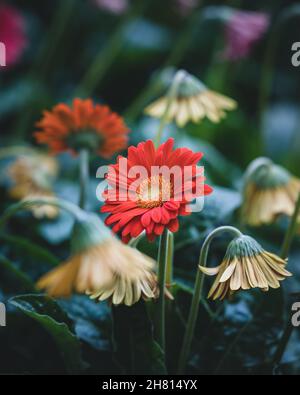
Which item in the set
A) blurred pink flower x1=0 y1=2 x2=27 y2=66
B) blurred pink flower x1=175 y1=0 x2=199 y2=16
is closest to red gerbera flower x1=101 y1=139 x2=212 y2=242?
blurred pink flower x1=0 y1=2 x2=27 y2=66

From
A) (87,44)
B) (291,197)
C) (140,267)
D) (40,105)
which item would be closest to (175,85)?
(291,197)

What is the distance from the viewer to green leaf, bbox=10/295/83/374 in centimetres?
62

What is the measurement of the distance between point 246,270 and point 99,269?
6.0 inches

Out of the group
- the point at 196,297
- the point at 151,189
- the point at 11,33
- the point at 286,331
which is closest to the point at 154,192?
the point at 151,189

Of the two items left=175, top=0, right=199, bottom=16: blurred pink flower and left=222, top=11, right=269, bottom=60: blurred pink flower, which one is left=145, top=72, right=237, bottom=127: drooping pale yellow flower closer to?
left=222, top=11, right=269, bottom=60: blurred pink flower

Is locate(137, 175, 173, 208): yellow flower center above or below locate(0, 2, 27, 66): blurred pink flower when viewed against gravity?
below

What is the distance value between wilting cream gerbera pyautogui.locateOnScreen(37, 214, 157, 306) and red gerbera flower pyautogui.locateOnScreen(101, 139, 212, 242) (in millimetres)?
26

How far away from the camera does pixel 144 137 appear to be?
1.15 meters

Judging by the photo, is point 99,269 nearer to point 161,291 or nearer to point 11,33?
point 161,291

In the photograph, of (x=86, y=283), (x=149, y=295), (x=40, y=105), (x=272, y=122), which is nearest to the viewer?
(x=86, y=283)

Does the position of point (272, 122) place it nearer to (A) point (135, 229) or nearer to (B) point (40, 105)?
(B) point (40, 105)

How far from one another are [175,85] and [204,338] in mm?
307

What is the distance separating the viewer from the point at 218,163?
1.09 m
